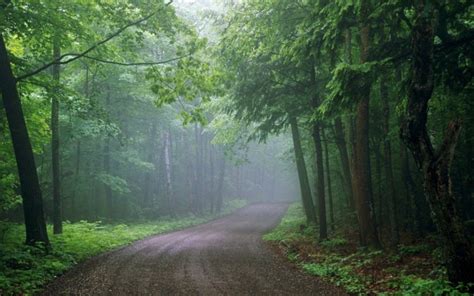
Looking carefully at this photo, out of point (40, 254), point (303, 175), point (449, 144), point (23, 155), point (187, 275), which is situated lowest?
point (187, 275)

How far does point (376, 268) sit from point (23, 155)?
1104 cm

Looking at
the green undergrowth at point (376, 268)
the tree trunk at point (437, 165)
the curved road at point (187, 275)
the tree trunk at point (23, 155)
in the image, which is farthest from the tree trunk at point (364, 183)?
the tree trunk at point (23, 155)

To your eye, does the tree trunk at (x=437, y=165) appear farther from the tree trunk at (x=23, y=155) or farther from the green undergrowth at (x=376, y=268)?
the tree trunk at (x=23, y=155)

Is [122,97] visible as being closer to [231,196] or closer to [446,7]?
[446,7]

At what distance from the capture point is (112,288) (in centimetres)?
896

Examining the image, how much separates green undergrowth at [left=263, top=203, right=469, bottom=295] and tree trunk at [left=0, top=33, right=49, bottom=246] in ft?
27.7

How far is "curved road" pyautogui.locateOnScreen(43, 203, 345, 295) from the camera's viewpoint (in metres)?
8.88

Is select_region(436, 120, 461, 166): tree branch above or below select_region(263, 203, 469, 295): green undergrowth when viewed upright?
above

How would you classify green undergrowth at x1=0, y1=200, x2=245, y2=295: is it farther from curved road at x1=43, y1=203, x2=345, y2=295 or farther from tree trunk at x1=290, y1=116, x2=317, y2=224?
tree trunk at x1=290, y1=116, x2=317, y2=224

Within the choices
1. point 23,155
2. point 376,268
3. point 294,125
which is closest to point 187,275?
point 376,268

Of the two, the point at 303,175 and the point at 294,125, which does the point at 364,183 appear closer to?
the point at 294,125

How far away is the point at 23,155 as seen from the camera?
12.3m

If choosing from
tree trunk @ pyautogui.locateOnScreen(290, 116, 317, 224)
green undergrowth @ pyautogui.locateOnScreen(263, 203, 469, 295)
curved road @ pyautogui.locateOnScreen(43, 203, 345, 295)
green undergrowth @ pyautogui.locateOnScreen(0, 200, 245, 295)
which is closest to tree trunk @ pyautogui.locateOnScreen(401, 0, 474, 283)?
green undergrowth @ pyautogui.locateOnScreen(263, 203, 469, 295)

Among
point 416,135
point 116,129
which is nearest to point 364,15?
point 416,135
